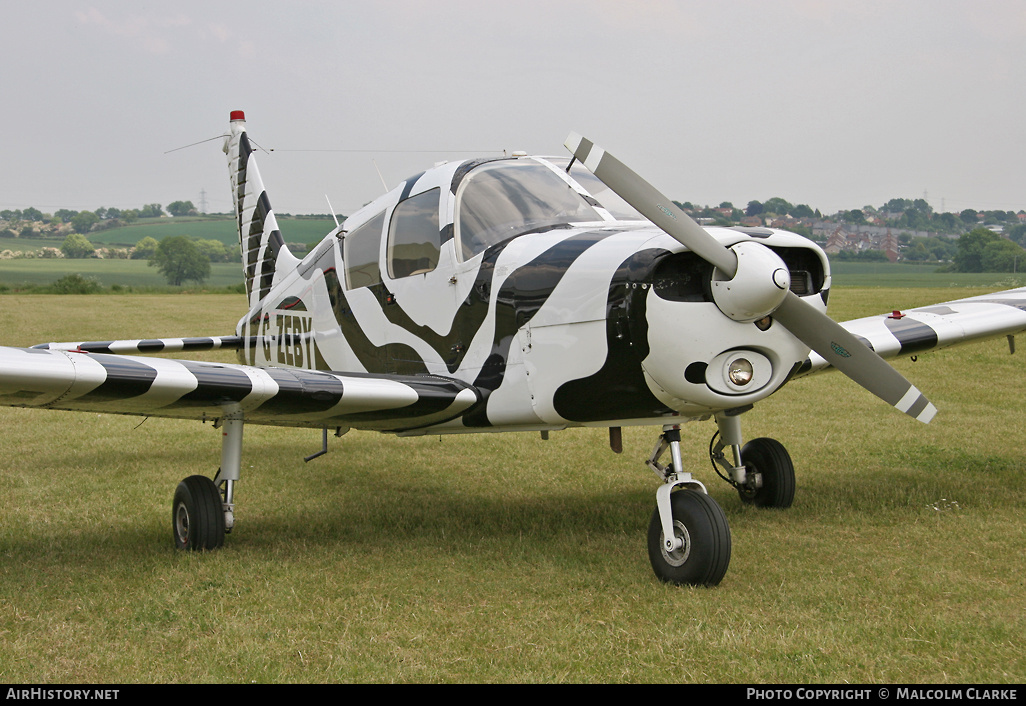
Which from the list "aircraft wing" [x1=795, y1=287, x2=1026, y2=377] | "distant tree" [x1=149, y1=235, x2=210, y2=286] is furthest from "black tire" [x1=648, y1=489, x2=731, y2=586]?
"distant tree" [x1=149, y1=235, x2=210, y2=286]

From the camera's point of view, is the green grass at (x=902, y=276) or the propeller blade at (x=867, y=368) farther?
the green grass at (x=902, y=276)

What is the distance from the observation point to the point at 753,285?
4621 mm

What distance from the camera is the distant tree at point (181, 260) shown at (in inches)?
3595

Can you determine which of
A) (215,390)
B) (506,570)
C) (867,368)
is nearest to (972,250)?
(867,368)

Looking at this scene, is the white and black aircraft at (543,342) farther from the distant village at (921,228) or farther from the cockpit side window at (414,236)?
the distant village at (921,228)

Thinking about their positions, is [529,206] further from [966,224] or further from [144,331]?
[966,224]

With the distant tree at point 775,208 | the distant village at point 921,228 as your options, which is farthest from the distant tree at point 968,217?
the distant tree at point 775,208

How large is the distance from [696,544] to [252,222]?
7652 mm

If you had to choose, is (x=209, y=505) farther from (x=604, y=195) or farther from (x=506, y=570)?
(x=604, y=195)

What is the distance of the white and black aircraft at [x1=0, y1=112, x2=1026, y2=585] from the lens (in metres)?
4.87

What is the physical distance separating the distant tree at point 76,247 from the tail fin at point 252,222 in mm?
107921

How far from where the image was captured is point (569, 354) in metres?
5.36

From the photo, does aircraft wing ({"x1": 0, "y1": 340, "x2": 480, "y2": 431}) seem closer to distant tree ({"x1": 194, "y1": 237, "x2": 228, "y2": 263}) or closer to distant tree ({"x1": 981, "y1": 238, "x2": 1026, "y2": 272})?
distant tree ({"x1": 981, "y1": 238, "x2": 1026, "y2": 272})
